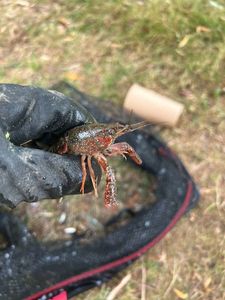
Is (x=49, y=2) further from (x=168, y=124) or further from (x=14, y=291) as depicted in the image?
(x=14, y=291)

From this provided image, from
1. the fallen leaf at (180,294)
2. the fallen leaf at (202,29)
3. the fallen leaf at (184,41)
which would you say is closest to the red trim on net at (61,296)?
the fallen leaf at (180,294)

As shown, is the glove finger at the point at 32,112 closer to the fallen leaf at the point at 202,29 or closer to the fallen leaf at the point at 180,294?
the fallen leaf at the point at 180,294

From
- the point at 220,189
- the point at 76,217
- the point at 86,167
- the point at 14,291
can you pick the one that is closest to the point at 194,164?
the point at 220,189

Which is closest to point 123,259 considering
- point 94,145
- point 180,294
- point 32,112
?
point 180,294

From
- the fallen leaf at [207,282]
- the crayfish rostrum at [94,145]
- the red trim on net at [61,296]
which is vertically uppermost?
the crayfish rostrum at [94,145]

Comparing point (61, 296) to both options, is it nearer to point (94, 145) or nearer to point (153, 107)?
point (94, 145)

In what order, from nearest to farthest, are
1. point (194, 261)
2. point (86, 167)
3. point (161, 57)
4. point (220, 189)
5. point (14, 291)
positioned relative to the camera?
point (86, 167) < point (14, 291) < point (194, 261) < point (220, 189) < point (161, 57)
